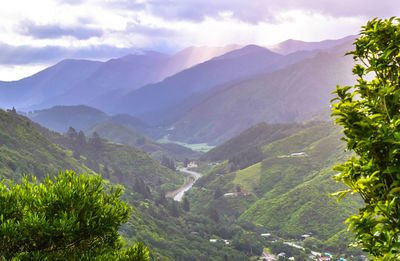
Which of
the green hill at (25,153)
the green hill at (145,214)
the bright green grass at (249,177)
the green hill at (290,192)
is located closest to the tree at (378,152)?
the green hill at (145,214)

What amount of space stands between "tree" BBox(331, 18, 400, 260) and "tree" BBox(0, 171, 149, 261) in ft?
32.1

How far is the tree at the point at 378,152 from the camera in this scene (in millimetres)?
6125

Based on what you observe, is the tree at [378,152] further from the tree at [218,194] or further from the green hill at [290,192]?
the tree at [218,194]

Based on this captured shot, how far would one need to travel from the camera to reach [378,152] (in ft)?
21.6

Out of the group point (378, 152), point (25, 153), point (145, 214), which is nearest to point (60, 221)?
point (378, 152)

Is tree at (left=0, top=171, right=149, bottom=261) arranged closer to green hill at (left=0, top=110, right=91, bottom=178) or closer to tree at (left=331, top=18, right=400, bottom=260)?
tree at (left=331, top=18, right=400, bottom=260)

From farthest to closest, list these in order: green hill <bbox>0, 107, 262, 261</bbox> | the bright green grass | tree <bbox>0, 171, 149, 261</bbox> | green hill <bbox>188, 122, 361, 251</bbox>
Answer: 1. the bright green grass
2. green hill <bbox>188, 122, 361, 251</bbox>
3. green hill <bbox>0, 107, 262, 261</bbox>
4. tree <bbox>0, 171, 149, 261</bbox>

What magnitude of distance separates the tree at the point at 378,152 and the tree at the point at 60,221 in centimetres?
979

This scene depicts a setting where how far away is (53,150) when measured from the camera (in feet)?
429

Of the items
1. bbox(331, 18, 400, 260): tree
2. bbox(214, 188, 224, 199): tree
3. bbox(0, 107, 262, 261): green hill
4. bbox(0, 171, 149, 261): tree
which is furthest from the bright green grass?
bbox(331, 18, 400, 260): tree

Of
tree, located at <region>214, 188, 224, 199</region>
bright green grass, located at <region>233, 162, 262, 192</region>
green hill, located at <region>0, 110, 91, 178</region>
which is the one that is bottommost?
tree, located at <region>214, 188, 224, 199</region>

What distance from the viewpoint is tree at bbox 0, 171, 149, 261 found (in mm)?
11641

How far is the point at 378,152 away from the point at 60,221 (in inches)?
428

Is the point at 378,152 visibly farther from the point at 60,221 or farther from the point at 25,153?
the point at 25,153
